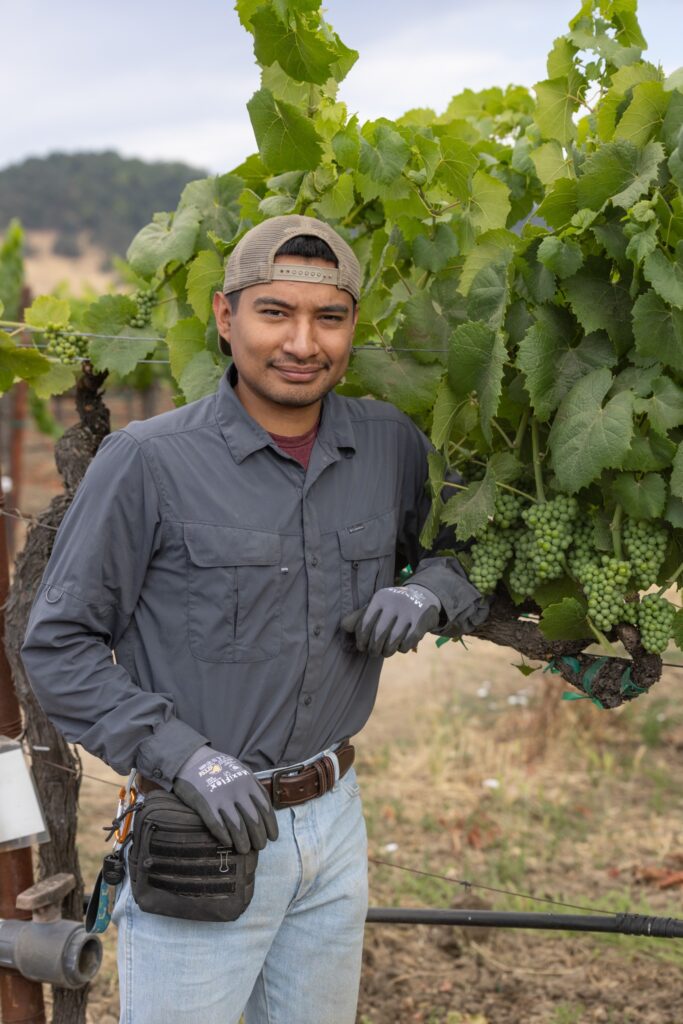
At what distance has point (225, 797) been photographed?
2088mm

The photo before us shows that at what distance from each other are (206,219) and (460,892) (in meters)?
2.81

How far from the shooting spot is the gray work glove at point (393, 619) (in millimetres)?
2270

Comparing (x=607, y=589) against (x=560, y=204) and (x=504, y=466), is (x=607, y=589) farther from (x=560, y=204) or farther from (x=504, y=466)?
(x=560, y=204)

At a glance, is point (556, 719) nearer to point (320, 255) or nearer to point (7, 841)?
point (7, 841)

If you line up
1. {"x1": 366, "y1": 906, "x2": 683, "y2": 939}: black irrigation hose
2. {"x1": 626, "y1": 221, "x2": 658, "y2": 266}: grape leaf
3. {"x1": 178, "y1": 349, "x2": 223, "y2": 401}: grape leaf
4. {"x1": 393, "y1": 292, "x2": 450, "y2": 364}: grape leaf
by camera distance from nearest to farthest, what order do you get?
1. {"x1": 626, "y1": 221, "x2": 658, "y2": 266}: grape leaf
2. {"x1": 393, "y1": 292, "x2": 450, "y2": 364}: grape leaf
3. {"x1": 178, "y1": 349, "x2": 223, "y2": 401}: grape leaf
4. {"x1": 366, "y1": 906, "x2": 683, "y2": 939}: black irrigation hose

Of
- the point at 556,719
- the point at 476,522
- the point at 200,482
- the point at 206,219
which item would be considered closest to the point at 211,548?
the point at 200,482

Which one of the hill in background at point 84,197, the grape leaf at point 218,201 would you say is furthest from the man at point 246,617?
the hill in background at point 84,197

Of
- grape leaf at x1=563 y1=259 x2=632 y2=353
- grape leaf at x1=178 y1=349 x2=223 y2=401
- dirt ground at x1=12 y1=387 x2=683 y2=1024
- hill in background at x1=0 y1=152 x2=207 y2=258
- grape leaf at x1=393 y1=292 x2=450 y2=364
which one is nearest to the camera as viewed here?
grape leaf at x1=563 y1=259 x2=632 y2=353

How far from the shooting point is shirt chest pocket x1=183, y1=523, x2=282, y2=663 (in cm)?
223

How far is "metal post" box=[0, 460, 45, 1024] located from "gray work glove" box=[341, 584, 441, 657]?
112cm

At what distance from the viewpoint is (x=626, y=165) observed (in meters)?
2.20

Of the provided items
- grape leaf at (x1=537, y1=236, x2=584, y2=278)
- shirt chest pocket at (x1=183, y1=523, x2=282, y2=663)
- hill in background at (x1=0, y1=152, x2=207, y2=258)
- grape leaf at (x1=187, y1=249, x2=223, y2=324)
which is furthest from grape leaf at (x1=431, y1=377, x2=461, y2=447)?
hill in background at (x1=0, y1=152, x2=207, y2=258)

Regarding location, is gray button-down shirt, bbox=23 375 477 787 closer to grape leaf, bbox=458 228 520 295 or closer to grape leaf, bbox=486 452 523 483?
grape leaf, bbox=486 452 523 483

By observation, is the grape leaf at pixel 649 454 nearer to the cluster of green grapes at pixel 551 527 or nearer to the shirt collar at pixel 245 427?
the cluster of green grapes at pixel 551 527
